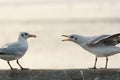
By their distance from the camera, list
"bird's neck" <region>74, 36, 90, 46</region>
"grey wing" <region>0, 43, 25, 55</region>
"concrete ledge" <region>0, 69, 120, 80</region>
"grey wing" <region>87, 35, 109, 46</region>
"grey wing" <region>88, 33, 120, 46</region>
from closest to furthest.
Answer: "concrete ledge" <region>0, 69, 120, 80</region>, "grey wing" <region>0, 43, 25, 55</region>, "grey wing" <region>88, 33, 120, 46</region>, "grey wing" <region>87, 35, 109, 46</region>, "bird's neck" <region>74, 36, 90, 46</region>

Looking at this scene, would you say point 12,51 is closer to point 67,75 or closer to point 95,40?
point 95,40

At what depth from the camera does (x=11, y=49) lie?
11008 millimetres

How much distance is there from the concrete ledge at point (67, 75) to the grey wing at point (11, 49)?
1.56 m

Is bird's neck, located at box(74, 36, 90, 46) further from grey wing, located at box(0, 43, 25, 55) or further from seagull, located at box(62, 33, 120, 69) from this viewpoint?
grey wing, located at box(0, 43, 25, 55)

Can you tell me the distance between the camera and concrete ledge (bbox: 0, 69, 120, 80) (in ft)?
29.5

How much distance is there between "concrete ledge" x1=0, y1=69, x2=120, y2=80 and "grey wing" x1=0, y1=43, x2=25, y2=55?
61.3 inches

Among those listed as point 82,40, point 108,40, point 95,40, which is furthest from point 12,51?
point 108,40

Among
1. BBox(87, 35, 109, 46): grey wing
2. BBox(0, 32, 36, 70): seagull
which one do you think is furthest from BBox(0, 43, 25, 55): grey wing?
BBox(87, 35, 109, 46): grey wing

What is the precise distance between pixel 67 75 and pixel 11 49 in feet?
7.80

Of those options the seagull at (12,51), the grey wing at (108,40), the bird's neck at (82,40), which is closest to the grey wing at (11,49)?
the seagull at (12,51)

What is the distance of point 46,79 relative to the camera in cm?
900

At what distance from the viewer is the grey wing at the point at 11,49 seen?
10.8m

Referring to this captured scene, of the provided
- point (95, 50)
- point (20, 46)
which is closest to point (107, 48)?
point (95, 50)

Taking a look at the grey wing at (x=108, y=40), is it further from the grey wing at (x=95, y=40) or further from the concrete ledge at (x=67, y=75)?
the concrete ledge at (x=67, y=75)
